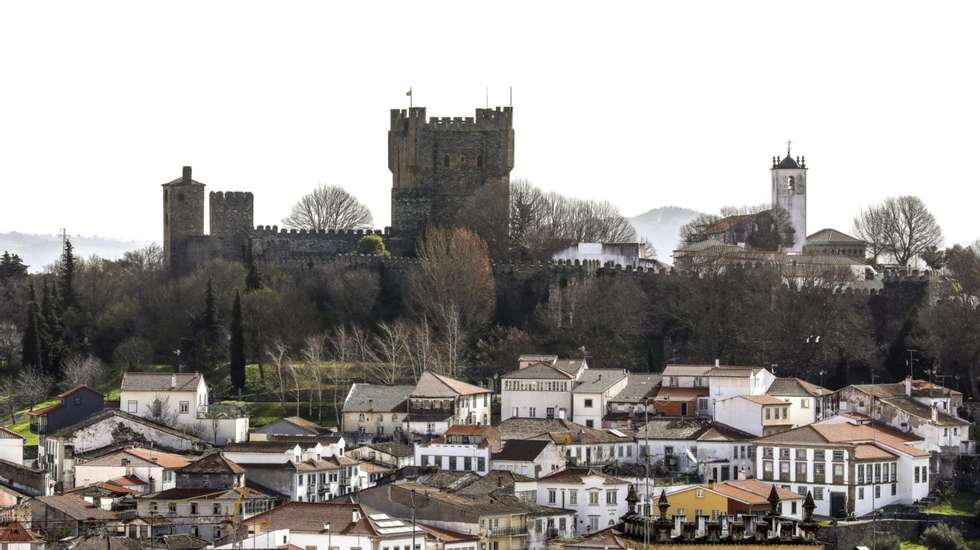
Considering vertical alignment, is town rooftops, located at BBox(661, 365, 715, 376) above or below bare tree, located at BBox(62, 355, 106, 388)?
above

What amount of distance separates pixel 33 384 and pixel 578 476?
2766 centimetres

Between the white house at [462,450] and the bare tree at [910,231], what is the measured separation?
36931 millimetres

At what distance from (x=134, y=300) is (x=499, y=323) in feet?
49.7

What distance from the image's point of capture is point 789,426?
8488cm

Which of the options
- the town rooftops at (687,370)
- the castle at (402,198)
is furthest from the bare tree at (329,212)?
the town rooftops at (687,370)

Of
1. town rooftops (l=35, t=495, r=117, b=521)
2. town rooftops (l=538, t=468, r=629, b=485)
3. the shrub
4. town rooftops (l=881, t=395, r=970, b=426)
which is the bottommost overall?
the shrub

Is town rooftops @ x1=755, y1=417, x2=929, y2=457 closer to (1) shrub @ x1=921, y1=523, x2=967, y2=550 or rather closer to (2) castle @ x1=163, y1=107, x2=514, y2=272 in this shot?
(1) shrub @ x1=921, y1=523, x2=967, y2=550

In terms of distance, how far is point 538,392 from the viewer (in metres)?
87.4

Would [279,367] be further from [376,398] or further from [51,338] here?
[51,338]

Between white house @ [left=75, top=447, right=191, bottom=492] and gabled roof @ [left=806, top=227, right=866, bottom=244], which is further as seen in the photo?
gabled roof @ [left=806, top=227, right=866, bottom=244]

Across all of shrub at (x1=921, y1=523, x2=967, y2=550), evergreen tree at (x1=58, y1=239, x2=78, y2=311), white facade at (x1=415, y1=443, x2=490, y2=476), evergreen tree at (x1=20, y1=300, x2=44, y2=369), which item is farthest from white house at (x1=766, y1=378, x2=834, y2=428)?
evergreen tree at (x1=58, y1=239, x2=78, y2=311)

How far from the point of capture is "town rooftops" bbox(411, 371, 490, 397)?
281 feet

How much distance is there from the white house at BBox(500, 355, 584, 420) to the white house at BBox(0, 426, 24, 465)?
17287 millimetres

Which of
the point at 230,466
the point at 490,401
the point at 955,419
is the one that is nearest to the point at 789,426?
the point at 955,419
